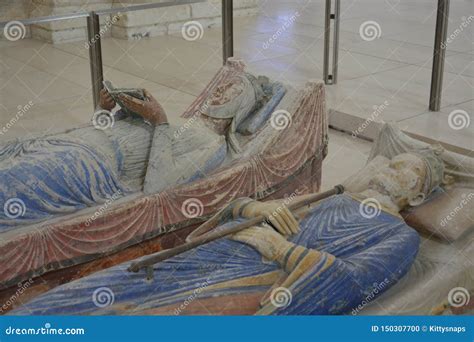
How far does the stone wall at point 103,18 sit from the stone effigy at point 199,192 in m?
4.96

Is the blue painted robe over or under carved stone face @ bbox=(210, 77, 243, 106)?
under

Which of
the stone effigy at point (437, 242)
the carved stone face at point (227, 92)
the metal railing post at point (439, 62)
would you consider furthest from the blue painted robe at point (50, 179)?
the metal railing post at point (439, 62)

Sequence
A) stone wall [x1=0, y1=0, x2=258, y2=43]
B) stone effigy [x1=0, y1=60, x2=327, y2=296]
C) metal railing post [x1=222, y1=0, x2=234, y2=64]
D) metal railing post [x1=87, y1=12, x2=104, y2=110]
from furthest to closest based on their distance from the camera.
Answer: stone wall [x1=0, y1=0, x2=258, y2=43] < metal railing post [x1=222, y1=0, x2=234, y2=64] < metal railing post [x1=87, y1=12, x2=104, y2=110] < stone effigy [x1=0, y1=60, x2=327, y2=296]

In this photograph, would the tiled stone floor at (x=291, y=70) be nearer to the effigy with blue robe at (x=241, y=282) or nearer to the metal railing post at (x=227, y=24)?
the metal railing post at (x=227, y=24)

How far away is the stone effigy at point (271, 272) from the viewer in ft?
8.61

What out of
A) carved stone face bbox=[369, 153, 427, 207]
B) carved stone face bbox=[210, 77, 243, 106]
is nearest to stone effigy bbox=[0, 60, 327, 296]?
carved stone face bbox=[210, 77, 243, 106]

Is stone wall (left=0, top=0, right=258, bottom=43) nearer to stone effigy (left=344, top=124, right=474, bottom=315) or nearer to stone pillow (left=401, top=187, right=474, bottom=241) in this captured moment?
stone effigy (left=344, top=124, right=474, bottom=315)

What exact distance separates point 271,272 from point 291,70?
16.3 ft

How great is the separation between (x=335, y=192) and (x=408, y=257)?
52 centimetres

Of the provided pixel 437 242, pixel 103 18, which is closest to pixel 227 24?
pixel 103 18

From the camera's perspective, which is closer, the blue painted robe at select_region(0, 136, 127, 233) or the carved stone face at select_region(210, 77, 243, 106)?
the blue painted robe at select_region(0, 136, 127, 233)

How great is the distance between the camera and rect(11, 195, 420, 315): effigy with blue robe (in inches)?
103

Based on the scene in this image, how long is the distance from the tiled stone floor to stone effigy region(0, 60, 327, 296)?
83cm

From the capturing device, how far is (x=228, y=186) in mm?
4008
